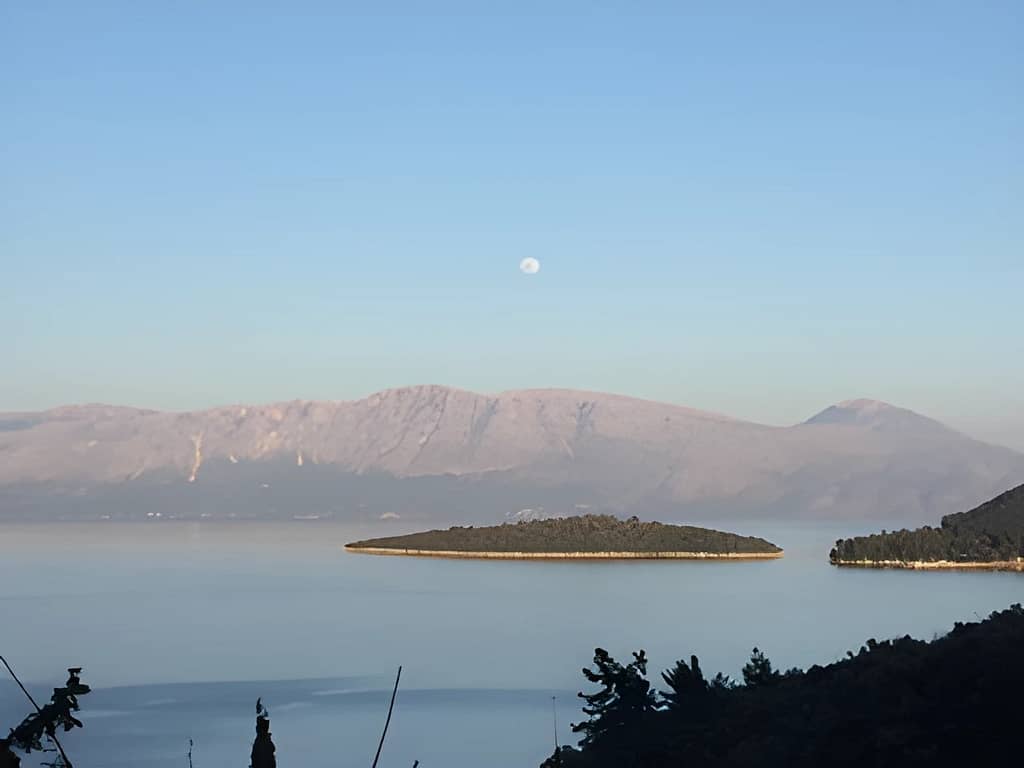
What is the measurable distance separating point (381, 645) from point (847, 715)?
266ft

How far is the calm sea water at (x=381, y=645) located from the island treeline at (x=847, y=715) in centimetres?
1932

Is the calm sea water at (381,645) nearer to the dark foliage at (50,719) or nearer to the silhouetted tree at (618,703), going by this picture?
the silhouetted tree at (618,703)

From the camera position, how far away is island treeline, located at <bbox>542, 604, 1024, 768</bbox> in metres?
30.0

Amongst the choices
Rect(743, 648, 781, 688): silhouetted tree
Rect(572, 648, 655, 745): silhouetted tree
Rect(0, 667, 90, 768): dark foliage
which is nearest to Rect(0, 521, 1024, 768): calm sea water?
Rect(743, 648, 781, 688): silhouetted tree

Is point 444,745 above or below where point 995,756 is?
below

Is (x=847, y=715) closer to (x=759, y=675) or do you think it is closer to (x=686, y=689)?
(x=686, y=689)

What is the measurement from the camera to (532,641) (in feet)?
384

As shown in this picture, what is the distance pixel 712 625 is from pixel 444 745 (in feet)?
213

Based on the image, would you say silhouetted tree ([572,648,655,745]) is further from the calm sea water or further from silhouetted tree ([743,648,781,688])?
the calm sea water

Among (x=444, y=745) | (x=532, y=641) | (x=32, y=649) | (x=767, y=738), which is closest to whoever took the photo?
(x=767, y=738)

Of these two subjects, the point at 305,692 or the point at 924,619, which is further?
the point at 924,619

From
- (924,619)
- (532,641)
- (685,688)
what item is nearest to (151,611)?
(532,641)

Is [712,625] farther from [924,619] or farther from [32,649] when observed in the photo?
[32,649]

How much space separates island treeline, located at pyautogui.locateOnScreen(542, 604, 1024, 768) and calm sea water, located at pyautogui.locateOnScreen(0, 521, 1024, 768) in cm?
1932
